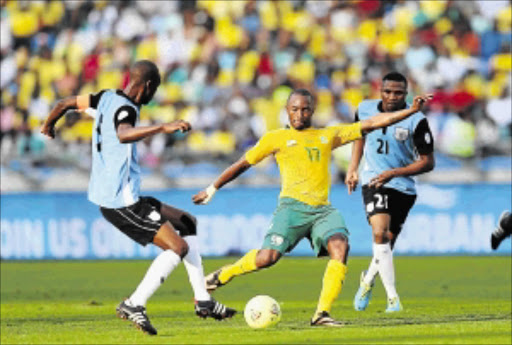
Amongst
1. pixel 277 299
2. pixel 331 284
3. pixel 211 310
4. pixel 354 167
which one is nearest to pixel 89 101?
pixel 211 310

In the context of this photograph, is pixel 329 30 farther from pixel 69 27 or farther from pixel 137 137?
pixel 137 137

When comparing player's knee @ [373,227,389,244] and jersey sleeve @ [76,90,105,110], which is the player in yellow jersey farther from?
player's knee @ [373,227,389,244]

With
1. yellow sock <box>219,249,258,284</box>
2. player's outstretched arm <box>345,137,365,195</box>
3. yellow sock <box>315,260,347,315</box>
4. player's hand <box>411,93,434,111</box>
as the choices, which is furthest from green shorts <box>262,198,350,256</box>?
player's outstretched arm <box>345,137,365,195</box>

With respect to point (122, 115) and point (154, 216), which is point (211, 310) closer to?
point (154, 216)

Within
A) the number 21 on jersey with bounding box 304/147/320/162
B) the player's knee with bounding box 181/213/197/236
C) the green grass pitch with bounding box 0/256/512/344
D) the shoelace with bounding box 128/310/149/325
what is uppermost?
the number 21 on jersey with bounding box 304/147/320/162

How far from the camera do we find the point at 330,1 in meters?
22.2

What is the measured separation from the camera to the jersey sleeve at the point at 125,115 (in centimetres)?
829

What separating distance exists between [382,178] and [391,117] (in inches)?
49.0

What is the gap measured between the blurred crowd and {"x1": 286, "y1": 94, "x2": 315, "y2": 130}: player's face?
381 inches

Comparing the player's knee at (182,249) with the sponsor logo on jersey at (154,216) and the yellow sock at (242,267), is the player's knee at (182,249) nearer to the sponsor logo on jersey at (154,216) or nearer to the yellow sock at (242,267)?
the sponsor logo on jersey at (154,216)

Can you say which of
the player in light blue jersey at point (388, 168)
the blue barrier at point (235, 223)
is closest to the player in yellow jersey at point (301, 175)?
the player in light blue jersey at point (388, 168)

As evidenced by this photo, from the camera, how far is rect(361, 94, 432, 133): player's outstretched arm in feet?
28.7

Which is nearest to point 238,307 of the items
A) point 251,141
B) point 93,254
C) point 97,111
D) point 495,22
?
point 97,111

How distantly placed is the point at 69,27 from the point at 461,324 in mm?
16104
